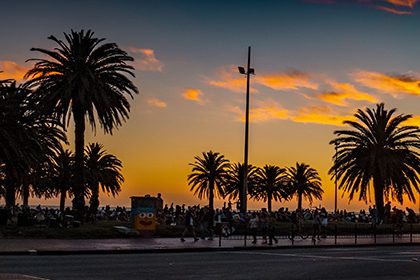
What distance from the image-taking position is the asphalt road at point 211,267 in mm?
17594

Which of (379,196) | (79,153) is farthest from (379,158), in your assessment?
(79,153)

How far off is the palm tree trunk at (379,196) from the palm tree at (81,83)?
24859 millimetres

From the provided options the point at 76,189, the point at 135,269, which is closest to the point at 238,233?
the point at 76,189

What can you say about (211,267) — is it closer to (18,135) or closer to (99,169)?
(18,135)

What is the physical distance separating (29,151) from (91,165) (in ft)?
104

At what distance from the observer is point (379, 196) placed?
192 feet

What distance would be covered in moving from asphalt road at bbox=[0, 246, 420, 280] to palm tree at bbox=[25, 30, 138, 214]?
1817cm

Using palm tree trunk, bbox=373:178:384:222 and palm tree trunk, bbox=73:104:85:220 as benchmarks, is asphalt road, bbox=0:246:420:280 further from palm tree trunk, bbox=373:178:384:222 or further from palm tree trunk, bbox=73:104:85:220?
palm tree trunk, bbox=373:178:384:222

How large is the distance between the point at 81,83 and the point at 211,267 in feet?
79.7

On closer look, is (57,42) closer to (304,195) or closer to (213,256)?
(213,256)

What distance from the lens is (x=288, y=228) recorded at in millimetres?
45188

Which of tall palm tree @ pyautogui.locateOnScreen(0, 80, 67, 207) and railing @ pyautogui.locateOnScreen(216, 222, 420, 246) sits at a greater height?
tall palm tree @ pyautogui.locateOnScreen(0, 80, 67, 207)

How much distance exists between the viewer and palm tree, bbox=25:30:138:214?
138 feet

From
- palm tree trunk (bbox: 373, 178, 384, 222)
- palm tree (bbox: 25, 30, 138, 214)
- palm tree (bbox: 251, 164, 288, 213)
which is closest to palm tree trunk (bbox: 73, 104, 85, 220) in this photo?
palm tree (bbox: 25, 30, 138, 214)
